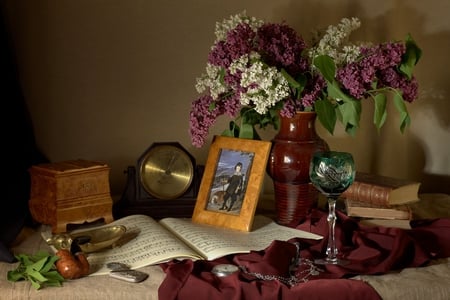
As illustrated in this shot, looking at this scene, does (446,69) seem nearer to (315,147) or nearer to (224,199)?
(315,147)

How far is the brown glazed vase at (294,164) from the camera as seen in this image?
1304 millimetres

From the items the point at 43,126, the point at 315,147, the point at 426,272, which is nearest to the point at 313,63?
the point at 315,147

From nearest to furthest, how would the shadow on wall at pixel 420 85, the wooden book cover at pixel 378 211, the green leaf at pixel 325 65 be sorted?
the green leaf at pixel 325 65 < the wooden book cover at pixel 378 211 < the shadow on wall at pixel 420 85

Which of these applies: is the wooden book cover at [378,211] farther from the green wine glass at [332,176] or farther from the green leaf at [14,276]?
the green leaf at [14,276]

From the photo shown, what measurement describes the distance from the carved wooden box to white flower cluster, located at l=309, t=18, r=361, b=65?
54 cm

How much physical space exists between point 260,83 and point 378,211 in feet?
1.30

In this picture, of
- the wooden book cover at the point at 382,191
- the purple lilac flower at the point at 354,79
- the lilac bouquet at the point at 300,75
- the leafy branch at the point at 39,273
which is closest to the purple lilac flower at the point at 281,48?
the lilac bouquet at the point at 300,75

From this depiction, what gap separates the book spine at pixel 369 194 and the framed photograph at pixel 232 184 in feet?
0.74

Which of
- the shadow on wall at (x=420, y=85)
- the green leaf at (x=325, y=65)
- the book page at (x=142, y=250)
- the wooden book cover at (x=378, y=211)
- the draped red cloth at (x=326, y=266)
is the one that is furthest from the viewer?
the shadow on wall at (x=420, y=85)

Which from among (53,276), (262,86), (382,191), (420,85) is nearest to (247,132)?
(262,86)

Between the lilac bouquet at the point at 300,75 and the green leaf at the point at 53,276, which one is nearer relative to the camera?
the green leaf at the point at 53,276

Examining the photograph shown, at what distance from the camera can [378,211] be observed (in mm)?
1307

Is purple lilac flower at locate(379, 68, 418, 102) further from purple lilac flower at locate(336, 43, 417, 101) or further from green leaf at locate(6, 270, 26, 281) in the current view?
green leaf at locate(6, 270, 26, 281)

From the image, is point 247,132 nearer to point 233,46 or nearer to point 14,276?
point 233,46
